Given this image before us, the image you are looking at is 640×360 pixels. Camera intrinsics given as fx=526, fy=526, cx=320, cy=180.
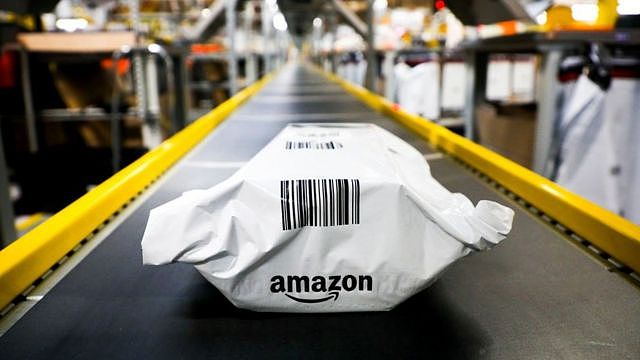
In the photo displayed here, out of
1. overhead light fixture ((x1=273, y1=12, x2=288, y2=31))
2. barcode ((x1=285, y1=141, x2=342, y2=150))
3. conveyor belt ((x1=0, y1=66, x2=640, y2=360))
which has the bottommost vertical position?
conveyor belt ((x1=0, y1=66, x2=640, y2=360))

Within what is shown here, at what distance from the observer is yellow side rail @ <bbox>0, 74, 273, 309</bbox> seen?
775mm

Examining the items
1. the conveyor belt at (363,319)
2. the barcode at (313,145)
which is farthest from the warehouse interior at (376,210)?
the barcode at (313,145)

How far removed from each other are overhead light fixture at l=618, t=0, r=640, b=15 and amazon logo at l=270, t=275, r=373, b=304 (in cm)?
250

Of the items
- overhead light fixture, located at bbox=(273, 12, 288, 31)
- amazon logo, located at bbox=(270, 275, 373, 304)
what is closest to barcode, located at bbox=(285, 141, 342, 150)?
amazon logo, located at bbox=(270, 275, 373, 304)

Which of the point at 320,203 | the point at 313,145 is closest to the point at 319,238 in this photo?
the point at 320,203

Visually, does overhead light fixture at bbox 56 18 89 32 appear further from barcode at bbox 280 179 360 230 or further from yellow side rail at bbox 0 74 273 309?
barcode at bbox 280 179 360 230

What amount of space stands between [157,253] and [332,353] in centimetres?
25

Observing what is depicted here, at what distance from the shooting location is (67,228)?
0.96 m

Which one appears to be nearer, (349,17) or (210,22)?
(210,22)

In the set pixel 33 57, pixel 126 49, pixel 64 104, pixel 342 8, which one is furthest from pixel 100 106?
pixel 342 8

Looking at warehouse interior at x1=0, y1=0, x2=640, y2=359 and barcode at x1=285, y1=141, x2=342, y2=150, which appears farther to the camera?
barcode at x1=285, y1=141, x2=342, y2=150

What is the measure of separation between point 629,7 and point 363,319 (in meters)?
2.64

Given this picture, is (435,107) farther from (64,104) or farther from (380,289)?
(380,289)

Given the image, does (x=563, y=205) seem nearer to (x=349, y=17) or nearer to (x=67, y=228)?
(x=67, y=228)
